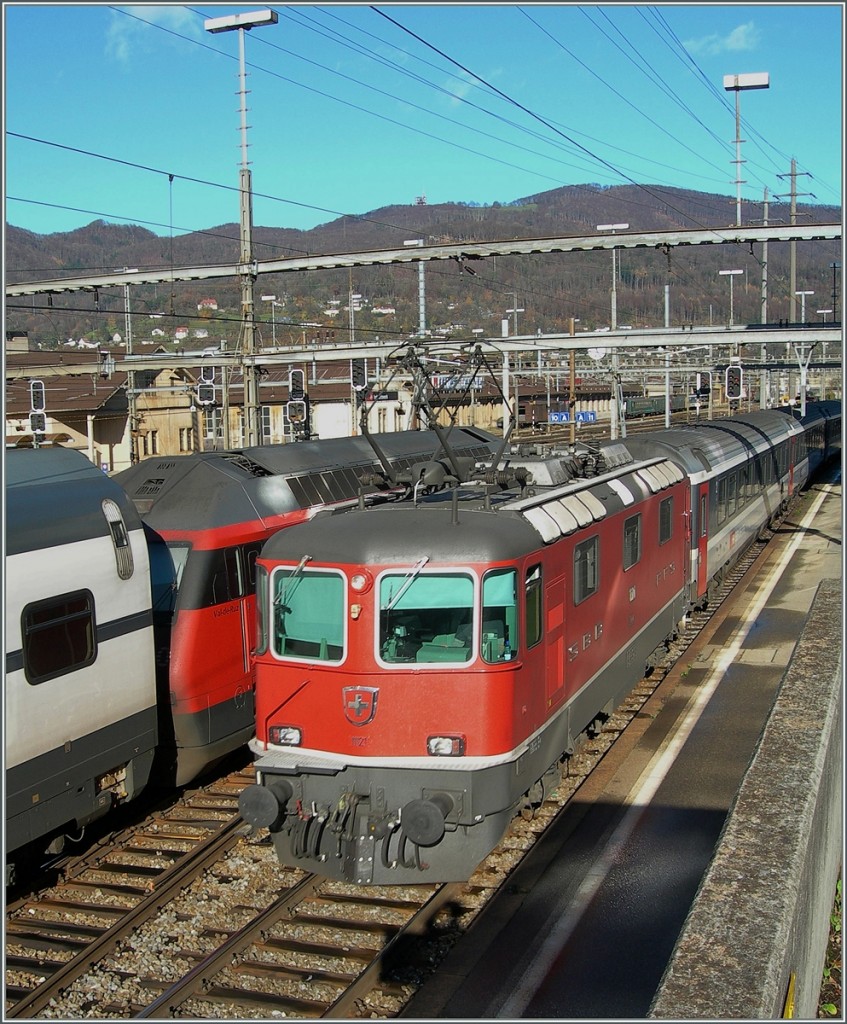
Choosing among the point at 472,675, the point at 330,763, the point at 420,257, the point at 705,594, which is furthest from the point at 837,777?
the point at 420,257

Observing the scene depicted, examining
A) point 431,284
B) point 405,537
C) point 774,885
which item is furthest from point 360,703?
point 431,284

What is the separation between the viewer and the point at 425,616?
846cm

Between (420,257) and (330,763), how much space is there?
16.0m

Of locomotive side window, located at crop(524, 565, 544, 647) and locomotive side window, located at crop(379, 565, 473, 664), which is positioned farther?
locomotive side window, located at crop(524, 565, 544, 647)

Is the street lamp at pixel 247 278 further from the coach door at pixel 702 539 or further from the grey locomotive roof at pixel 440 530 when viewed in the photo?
the grey locomotive roof at pixel 440 530

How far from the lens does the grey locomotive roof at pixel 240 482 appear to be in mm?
11414

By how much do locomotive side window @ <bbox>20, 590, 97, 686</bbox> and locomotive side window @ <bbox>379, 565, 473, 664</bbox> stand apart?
9.39 ft

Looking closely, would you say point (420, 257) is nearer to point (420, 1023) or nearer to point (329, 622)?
point (329, 622)

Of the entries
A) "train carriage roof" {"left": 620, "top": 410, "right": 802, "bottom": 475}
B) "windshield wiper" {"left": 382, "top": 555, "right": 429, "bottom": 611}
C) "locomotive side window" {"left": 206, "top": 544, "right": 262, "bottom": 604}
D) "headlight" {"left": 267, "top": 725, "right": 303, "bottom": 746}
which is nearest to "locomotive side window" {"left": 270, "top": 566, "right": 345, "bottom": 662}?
"windshield wiper" {"left": 382, "top": 555, "right": 429, "bottom": 611}

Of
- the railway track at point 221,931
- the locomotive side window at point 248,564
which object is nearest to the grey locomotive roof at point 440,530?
the locomotive side window at point 248,564

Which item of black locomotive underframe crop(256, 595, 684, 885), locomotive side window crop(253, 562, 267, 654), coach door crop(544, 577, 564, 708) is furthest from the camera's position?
coach door crop(544, 577, 564, 708)

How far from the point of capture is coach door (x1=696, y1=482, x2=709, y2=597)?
57.9 feet

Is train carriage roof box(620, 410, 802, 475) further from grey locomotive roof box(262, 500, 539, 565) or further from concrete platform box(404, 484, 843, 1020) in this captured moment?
grey locomotive roof box(262, 500, 539, 565)

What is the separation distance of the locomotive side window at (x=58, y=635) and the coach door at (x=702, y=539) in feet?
35.9
